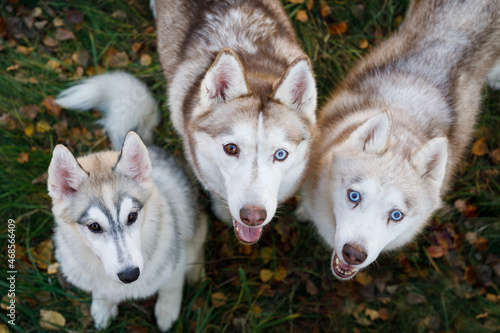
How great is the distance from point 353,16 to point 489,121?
7.12 feet

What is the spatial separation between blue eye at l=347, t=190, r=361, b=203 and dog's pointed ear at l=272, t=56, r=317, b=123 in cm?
66

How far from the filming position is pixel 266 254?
4207 millimetres

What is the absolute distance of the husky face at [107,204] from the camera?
255 cm

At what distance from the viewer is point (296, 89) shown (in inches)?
114

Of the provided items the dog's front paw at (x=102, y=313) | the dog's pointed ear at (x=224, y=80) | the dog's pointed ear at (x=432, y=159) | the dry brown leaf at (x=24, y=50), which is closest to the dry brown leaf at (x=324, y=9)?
the dog's pointed ear at (x=224, y=80)

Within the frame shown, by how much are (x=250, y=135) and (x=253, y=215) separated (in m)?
0.57

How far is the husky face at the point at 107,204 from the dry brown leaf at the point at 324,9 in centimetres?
350

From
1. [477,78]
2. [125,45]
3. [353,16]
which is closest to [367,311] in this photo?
[477,78]

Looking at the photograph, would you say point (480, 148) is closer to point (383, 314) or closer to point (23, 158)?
point (383, 314)

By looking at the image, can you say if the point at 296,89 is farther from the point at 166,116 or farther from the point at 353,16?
the point at 353,16

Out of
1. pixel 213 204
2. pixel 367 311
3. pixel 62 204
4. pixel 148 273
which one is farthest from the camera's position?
pixel 213 204

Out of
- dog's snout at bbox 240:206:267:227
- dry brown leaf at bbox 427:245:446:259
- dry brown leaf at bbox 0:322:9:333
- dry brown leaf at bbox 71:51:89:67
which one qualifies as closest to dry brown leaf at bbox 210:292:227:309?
dog's snout at bbox 240:206:267:227

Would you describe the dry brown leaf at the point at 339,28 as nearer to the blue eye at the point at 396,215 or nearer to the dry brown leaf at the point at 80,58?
the blue eye at the point at 396,215

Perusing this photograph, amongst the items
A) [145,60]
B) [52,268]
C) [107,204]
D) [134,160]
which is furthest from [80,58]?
[107,204]
